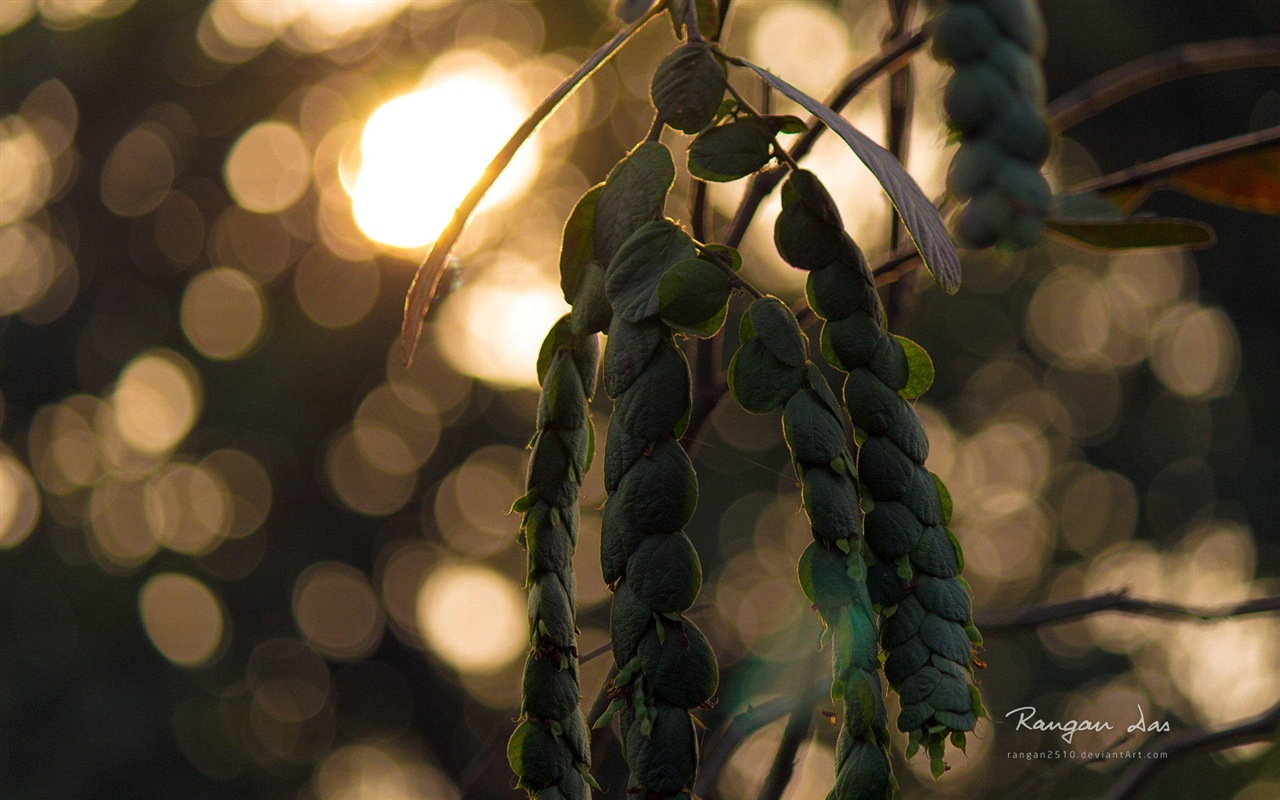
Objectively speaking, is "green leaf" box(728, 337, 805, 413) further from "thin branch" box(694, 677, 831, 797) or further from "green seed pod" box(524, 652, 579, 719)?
"thin branch" box(694, 677, 831, 797)

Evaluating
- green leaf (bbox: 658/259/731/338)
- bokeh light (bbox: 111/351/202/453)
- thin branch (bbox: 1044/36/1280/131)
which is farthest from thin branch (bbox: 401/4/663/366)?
bokeh light (bbox: 111/351/202/453)

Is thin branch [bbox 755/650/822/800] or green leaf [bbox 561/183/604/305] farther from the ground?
green leaf [bbox 561/183/604/305]

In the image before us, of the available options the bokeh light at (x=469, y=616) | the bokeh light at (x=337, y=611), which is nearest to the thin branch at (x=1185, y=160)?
the bokeh light at (x=469, y=616)

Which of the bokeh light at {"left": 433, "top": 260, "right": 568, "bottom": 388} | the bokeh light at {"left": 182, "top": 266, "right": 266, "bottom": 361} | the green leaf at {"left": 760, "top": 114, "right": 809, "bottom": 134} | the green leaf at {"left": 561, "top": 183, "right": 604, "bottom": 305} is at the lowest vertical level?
the green leaf at {"left": 561, "top": 183, "right": 604, "bottom": 305}

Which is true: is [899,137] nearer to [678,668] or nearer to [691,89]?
[691,89]

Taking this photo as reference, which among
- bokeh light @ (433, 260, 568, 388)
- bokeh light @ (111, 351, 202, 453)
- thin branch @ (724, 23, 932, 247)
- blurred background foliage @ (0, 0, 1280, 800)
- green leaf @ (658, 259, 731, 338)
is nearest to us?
green leaf @ (658, 259, 731, 338)

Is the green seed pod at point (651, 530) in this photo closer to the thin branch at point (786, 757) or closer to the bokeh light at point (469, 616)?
the thin branch at point (786, 757)

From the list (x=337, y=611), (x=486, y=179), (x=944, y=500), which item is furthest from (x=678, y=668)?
(x=337, y=611)

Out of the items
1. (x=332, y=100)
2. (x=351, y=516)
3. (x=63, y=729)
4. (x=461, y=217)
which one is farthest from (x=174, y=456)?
(x=461, y=217)
